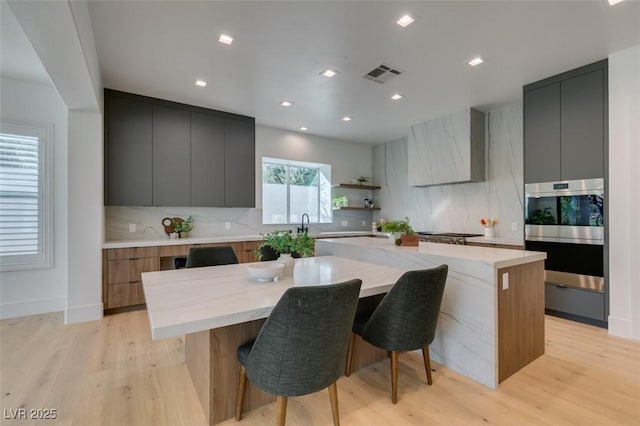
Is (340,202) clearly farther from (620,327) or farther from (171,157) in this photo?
(620,327)

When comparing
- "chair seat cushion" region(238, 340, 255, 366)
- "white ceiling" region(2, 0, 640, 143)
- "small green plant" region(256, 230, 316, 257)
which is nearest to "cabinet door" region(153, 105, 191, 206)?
"white ceiling" region(2, 0, 640, 143)

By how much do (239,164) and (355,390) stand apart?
145 inches

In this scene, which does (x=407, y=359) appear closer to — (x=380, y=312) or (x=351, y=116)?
(x=380, y=312)

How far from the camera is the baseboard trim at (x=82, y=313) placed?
3240 mm

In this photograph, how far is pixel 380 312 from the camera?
6.12ft

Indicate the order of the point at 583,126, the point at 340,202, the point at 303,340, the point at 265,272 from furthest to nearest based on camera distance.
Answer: the point at 340,202 → the point at 583,126 → the point at 265,272 → the point at 303,340

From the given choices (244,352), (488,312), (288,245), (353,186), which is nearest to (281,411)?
(244,352)

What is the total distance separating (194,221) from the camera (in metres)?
4.57

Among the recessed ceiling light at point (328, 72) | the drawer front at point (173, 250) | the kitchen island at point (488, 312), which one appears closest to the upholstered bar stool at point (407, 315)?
the kitchen island at point (488, 312)

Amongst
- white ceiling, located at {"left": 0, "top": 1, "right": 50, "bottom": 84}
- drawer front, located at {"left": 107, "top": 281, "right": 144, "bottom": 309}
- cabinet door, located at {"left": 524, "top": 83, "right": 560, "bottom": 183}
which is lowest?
drawer front, located at {"left": 107, "top": 281, "right": 144, "bottom": 309}

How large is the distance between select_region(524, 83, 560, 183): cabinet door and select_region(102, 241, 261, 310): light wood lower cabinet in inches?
177

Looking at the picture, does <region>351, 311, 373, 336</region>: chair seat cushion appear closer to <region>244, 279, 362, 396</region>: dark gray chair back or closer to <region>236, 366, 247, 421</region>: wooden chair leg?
<region>244, 279, 362, 396</region>: dark gray chair back

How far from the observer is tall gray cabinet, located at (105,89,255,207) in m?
3.78

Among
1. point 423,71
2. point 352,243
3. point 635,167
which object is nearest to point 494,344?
point 352,243
